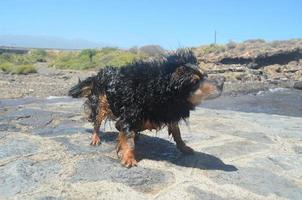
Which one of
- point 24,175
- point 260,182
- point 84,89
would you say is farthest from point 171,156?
point 24,175

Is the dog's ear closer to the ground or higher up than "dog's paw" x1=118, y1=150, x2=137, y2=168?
higher up

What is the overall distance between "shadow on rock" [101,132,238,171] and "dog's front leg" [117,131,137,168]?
0.26 meters

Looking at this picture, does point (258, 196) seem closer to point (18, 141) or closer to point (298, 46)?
point (18, 141)

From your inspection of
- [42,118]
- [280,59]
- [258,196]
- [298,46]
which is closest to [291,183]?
[258,196]

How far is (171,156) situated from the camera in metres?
6.07

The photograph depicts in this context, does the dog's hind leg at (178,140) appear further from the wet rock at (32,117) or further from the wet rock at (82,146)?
the wet rock at (32,117)

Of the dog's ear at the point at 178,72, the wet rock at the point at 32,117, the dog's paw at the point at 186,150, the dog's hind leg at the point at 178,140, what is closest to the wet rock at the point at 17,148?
the wet rock at the point at 32,117

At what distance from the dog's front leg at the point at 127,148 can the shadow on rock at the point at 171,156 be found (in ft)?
0.84

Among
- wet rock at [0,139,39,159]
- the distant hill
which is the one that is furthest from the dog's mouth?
the distant hill

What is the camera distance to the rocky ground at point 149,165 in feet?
15.9

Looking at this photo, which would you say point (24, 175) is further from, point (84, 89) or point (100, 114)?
point (84, 89)

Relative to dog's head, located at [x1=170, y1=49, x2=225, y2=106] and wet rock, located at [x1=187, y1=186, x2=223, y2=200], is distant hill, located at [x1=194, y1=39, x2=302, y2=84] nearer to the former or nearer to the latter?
dog's head, located at [x1=170, y1=49, x2=225, y2=106]

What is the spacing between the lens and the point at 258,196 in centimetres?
488

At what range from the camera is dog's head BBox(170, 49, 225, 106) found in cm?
532
